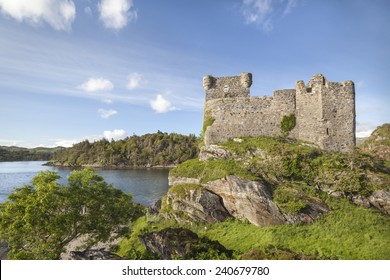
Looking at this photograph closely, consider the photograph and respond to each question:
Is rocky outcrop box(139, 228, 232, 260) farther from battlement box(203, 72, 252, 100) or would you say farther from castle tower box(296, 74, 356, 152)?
battlement box(203, 72, 252, 100)

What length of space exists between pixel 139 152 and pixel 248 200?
157m

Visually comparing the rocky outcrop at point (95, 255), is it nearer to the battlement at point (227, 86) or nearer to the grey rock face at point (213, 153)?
the grey rock face at point (213, 153)

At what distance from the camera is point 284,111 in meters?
29.4

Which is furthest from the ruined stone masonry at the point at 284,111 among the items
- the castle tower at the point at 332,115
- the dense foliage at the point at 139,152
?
the dense foliage at the point at 139,152

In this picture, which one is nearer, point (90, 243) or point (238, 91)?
point (90, 243)

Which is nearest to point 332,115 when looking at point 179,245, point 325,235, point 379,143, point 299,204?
point 379,143

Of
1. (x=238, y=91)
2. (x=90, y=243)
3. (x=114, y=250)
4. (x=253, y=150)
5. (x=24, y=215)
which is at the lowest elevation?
(x=114, y=250)

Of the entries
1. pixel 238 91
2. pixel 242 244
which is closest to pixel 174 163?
pixel 238 91

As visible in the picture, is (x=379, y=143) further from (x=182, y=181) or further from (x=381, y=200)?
(x=182, y=181)

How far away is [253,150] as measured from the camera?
90.1ft

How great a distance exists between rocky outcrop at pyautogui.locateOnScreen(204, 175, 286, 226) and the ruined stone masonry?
24.4 feet
